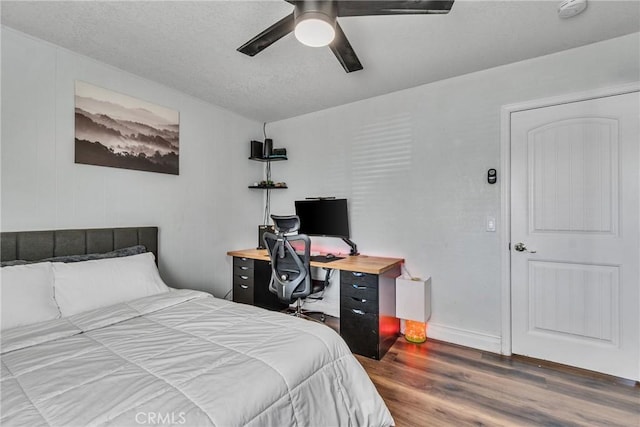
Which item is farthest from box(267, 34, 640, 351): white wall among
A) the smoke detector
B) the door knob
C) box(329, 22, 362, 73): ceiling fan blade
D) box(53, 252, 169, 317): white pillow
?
box(53, 252, 169, 317): white pillow

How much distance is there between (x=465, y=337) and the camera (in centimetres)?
265

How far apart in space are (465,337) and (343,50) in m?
2.66

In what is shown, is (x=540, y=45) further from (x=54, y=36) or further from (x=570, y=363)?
(x=54, y=36)

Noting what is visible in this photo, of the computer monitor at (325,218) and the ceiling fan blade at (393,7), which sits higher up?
the ceiling fan blade at (393,7)

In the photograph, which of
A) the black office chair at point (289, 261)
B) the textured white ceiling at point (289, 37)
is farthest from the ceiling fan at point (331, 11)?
the black office chair at point (289, 261)

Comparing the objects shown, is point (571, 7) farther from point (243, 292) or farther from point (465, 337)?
point (243, 292)

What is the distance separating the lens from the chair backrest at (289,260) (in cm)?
257

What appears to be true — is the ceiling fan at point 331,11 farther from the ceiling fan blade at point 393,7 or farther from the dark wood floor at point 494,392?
the dark wood floor at point 494,392

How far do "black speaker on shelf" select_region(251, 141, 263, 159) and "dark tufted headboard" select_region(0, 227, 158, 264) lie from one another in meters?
1.61

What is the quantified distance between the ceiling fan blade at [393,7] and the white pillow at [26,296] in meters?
2.33

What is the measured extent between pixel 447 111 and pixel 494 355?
2.29 metres

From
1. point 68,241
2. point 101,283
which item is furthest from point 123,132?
point 101,283

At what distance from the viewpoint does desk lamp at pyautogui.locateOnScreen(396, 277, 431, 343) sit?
2.61 metres

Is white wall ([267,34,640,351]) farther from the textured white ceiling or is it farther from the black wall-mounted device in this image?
the textured white ceiling
